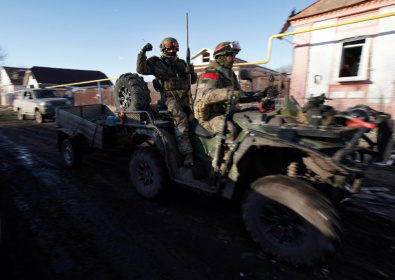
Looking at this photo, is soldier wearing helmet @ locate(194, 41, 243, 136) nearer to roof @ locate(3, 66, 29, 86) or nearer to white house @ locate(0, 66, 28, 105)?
white house @ locate(0, 66, 28, 105)

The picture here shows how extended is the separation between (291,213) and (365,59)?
9.17 metres

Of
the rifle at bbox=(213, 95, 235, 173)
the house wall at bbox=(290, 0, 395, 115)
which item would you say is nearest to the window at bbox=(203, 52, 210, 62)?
the house wall at bbox=(290, 0, 395, 115)

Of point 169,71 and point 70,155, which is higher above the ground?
point 169,71

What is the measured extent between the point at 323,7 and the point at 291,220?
10.7 meters

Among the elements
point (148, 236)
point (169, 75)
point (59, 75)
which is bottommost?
point (148, 236)

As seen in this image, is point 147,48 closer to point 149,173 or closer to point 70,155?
point 149,173

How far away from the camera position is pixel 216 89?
3182mm

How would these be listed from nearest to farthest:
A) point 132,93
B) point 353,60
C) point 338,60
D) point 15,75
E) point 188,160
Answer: point 188,160 < point 132,93 < point 353,60 < point 338,60 < point 15,75

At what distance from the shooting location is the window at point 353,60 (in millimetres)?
9030

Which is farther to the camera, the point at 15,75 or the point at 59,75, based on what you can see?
the point at 15,75

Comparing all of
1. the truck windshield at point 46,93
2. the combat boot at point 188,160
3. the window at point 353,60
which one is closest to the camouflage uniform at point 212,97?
the combat boot at point 188,160

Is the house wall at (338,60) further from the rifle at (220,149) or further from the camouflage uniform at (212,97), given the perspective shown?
the rifle at (220,149)

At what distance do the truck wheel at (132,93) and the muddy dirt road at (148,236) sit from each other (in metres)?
1.44

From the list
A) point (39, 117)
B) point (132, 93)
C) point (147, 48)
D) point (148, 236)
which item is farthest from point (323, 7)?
point (39, 117)
